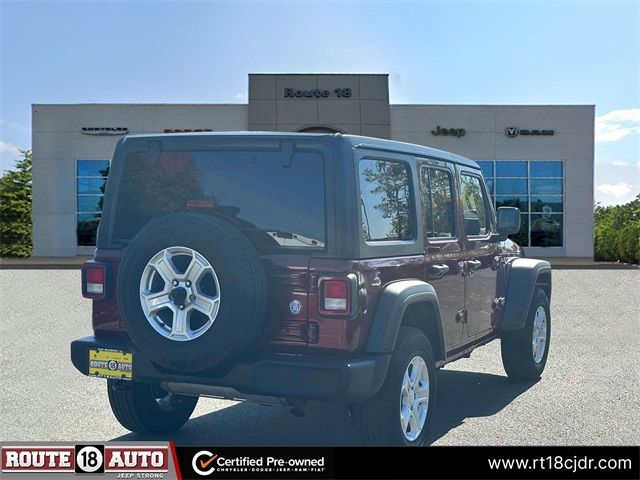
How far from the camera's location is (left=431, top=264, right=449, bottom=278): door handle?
542 cm

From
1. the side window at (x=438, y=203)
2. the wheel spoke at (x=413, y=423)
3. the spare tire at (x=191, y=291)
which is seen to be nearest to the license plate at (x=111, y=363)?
Answer: the spare tire at (x=191, y=291)

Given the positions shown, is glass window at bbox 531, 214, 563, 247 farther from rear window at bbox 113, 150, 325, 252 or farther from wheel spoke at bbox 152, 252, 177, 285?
wheel spoke at bbox 152, 252, 177, 285

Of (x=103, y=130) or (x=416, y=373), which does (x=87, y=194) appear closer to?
(x=103, y=130)

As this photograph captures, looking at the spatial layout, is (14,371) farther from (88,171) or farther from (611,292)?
(88,171)

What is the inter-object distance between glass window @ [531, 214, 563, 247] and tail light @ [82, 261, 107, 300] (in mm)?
32533

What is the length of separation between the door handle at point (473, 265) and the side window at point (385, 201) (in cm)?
106

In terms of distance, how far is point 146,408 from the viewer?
18.0 ft

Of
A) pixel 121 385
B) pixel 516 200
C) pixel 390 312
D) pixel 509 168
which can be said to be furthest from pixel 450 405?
pixel 516 200

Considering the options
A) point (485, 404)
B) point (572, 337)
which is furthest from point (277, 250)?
point (572, 337)

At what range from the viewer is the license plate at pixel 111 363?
479 cm

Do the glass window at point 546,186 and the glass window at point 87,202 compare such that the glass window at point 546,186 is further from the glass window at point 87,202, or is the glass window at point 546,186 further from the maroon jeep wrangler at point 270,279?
the maroon jeep wrangler at point 270,279

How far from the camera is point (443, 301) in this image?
5555mm

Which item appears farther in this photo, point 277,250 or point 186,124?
point 186,124

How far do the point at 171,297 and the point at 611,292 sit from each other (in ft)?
50.5
